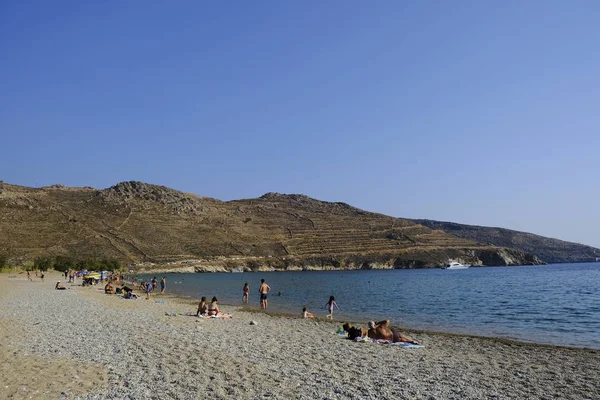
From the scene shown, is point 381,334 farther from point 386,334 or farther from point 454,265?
point 454,265

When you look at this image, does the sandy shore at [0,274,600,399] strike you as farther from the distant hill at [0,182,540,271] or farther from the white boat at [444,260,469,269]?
the white boat at [444,260,469,269]

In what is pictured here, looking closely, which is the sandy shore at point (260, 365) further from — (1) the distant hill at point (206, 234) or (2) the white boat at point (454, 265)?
(2) the white boat at point (454, 265)

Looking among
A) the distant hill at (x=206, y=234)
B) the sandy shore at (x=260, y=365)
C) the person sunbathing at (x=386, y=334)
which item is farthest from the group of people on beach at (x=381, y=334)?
the distant hill at (x=206, y=234)

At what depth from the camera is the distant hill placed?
327 ft

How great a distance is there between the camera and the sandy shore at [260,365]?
404 inches

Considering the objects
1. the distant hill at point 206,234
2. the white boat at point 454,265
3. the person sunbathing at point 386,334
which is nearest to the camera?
the person sunbathing at point 386,334

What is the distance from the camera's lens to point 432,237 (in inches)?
6324

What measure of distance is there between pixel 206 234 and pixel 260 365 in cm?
11742

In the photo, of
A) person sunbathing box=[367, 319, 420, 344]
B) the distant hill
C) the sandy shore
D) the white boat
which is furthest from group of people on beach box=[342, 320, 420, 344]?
the white boat

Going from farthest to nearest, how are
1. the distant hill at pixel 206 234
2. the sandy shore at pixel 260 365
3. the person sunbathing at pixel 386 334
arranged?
1. the distant hill at pixel 206 234
2. the person sunbathing at pixel 386 334
3. the sandy shore at pixel 260 365

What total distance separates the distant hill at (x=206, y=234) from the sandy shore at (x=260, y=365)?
7840 cm

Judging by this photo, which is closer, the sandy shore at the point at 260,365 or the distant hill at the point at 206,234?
the sandy shore at the point at 260,365

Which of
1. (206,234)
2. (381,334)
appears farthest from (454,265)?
(381,334)

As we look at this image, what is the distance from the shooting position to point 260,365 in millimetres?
12797
